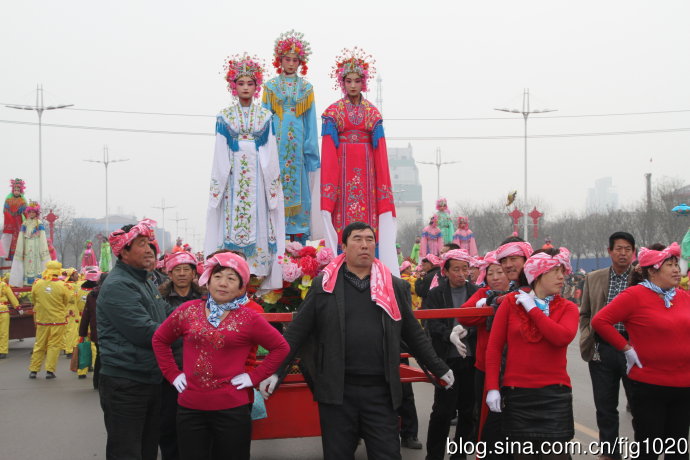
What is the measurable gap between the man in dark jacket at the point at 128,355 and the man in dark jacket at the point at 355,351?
3.09ft

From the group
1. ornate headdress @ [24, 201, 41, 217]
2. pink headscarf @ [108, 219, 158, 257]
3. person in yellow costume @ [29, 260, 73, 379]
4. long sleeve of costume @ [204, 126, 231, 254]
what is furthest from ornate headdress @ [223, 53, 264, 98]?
ornate headdress @ [24, 201, 41, 217]

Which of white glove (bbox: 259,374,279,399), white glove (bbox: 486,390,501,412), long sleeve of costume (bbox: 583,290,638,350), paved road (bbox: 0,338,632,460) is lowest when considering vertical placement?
paved road (bbox: 0,338,632,460)

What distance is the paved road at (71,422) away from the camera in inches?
305

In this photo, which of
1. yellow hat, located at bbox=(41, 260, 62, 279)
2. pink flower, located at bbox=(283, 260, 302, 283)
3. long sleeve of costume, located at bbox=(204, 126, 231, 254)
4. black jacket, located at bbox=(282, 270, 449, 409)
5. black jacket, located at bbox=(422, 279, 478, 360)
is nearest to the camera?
black jacket, located at bbox=(282, 270, 449, 409)

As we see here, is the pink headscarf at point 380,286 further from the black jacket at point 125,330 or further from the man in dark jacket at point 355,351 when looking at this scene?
the black jacket at point 125,330

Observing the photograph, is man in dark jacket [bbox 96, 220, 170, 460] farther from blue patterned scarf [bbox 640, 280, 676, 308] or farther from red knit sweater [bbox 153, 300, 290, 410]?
blue patterned scarf [bbox 640, 280, 676, 308]

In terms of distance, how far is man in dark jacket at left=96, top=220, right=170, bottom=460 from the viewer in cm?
501

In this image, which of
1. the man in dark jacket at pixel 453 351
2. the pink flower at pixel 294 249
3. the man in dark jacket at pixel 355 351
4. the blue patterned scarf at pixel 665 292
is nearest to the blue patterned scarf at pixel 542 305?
the man in dark jacket at pixel 355 351

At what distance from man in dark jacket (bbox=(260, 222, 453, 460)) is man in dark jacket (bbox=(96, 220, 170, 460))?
94cm

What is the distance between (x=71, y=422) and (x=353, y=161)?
15.9 ft

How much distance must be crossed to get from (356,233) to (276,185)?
3.82m

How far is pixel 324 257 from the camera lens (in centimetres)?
741

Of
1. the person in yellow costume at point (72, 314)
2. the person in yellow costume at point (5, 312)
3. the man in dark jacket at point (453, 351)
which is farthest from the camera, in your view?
the person in yellow costume at point (5, 312)

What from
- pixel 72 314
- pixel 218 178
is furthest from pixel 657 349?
pixel 72 314
